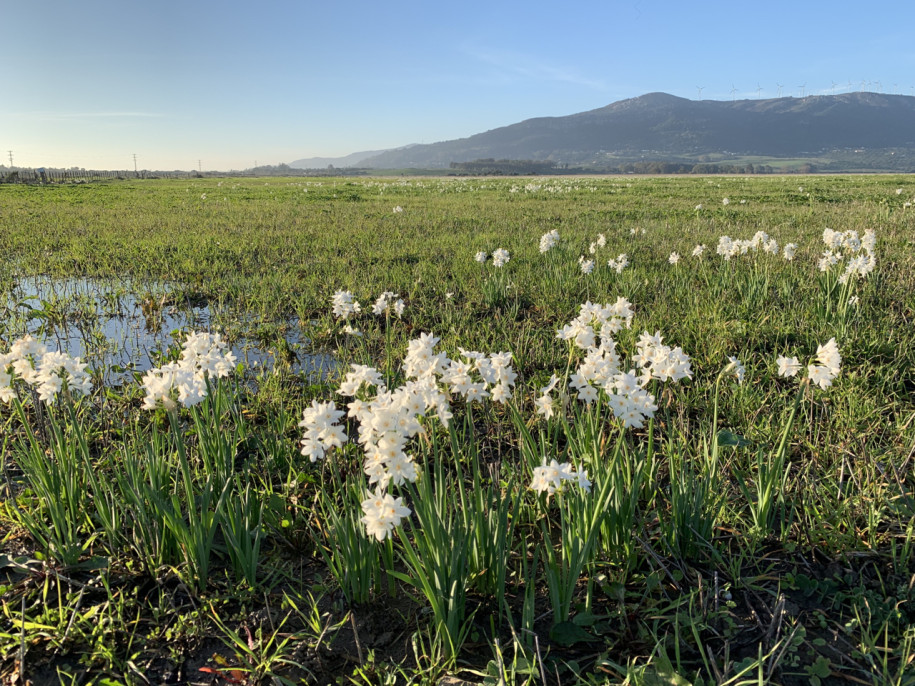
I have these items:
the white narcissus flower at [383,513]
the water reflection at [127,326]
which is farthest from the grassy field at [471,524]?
the water reflection at [127,326]

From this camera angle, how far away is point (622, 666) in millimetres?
2100

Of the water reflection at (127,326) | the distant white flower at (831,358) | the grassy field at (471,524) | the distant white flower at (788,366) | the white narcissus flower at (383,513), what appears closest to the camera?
the white narcissus flower at (383,513)

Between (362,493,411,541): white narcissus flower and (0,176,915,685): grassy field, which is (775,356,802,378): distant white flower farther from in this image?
→ (362,493,411,541): white narcissus flower

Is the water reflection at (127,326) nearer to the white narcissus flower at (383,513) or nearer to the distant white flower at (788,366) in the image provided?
the white narcissus flower at (383,513)

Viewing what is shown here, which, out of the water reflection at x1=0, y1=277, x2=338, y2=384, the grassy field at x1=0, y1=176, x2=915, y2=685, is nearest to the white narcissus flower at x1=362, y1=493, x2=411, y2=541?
the grassy field at x1=0, y1=176, x2=915, y2=685

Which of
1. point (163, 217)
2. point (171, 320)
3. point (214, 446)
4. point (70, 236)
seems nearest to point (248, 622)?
point (214, 446)

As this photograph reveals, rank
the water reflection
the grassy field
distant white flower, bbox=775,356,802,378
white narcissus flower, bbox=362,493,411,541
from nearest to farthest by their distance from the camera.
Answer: white narcissus flower, bbox=362,493,411,541 → the grassy field → distant white flower, bbox=775,356,802,378 → the water reflection

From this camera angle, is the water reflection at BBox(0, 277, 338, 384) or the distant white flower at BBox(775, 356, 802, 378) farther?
the water reflection at BBox(0, 277, 338, 384)

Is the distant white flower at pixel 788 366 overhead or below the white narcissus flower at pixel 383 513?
overhead

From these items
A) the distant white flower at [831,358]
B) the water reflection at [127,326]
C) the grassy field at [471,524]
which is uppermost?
the distant white flower at [831,358]

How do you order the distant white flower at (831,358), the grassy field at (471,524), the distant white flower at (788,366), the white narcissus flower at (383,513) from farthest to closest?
the distant white flower at (788,366) < the distant white flower at (831,358) < the grassy field at (471,524) < the white narcissus flower at (383,513)

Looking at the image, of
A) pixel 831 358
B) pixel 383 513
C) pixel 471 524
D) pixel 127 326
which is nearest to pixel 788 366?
pixel 831 358

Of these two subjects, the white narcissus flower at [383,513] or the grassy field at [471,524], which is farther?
the grassy field at [471,524]

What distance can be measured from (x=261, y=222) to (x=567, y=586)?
47.5ft
